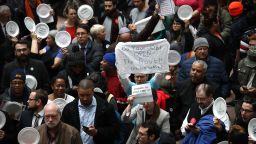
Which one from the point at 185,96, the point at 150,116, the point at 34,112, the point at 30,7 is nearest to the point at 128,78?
the point at 185,96

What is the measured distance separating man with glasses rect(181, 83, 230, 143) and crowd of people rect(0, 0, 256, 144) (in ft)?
0.04

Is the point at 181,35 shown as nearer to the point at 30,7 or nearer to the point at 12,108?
the point at 30,7

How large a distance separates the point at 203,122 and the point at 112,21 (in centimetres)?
498

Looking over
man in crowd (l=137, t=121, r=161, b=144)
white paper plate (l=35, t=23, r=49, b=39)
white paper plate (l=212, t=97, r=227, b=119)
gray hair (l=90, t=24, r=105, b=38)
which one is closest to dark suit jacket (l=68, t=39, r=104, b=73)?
gray hair (l=90, t=24, r=105, b=38)

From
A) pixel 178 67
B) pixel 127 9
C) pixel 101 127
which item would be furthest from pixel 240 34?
pixel 101 127

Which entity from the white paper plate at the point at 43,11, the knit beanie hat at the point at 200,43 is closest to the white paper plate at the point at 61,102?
the knit beanie hat at the point at 200,43

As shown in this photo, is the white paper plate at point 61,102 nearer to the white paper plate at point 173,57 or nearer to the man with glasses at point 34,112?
the man with glasses at point 34,112

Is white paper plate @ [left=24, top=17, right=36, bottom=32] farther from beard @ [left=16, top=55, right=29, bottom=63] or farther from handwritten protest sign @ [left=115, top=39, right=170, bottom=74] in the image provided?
handwritten protest sign @ [left=115, top=39, right=170, bottom=74]

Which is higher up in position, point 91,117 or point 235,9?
point 235,9

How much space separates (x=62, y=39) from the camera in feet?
49.3

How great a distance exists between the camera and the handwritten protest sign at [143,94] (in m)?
11.7

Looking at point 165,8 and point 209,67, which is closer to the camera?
point 209,67

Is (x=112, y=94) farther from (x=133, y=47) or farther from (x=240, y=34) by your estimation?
(x=240, y=34)

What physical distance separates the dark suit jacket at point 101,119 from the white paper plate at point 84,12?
14.4ft
